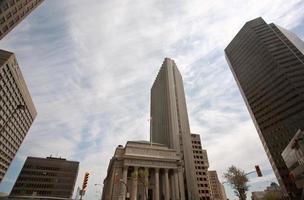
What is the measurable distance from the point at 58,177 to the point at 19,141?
1569 inches

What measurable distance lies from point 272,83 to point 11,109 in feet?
439

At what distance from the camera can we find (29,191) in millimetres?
111625

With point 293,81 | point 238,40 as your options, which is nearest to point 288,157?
point 293,81

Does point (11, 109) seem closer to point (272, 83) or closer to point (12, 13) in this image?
point (12, 13)

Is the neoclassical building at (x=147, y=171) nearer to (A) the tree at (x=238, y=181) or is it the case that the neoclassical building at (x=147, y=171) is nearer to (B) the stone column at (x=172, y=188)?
(B) the stone column at (x=172, y=188)

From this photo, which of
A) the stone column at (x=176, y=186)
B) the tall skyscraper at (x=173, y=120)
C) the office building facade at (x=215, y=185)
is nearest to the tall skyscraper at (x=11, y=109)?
the stone column at (x=176, y=186)

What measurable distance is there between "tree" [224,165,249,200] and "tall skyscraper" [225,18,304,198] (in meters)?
48.2

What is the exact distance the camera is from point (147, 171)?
57.6m

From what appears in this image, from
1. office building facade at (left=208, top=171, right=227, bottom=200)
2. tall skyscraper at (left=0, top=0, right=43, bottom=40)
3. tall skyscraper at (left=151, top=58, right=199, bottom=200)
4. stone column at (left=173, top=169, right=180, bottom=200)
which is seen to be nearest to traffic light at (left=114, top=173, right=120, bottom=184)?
stone column at (left=173, top=169, right=180, bottom=200)

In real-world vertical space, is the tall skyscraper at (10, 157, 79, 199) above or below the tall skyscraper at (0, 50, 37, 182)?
below

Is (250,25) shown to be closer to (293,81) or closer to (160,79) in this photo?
(293,81)

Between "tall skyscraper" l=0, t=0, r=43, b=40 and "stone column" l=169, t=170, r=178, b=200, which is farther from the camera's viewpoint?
"stone column" l=169, t=170, r=178, b=200

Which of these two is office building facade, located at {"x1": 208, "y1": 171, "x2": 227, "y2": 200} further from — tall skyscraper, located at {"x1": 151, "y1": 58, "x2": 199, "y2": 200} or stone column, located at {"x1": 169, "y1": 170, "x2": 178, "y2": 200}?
stone column, located at {"x1": 169, "y1": 170, "x2": 178, "y2": 200}

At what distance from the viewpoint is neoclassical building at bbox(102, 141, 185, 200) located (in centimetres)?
5753
